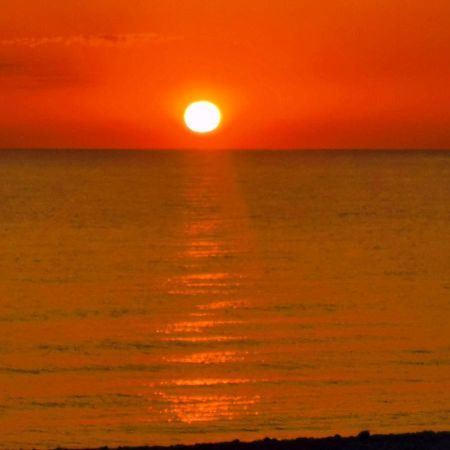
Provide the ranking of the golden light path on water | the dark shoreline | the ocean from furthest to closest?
the golden light path on water, the ocean, the dark shoreline

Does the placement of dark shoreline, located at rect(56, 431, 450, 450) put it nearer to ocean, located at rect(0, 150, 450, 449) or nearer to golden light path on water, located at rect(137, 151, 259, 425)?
ocean, located at rect(0, 150, 450, 449)

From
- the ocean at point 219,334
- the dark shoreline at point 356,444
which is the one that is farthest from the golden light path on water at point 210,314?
the dark shoreline at point 356,444

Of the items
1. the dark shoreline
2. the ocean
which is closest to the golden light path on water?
the ocean

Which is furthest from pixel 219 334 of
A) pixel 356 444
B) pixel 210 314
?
pixel 356 444

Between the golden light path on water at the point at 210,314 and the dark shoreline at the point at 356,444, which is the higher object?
the golden light path on water at the point at 210,314

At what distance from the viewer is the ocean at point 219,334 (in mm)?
17766

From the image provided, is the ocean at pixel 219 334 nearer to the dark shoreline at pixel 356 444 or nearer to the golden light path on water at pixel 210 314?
the golden light path on water at pixel 210 314

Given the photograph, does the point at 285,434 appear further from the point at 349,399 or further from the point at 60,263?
the point at 60,263

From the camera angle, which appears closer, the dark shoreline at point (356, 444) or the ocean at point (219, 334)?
the dark shoreline at point (356, 444)

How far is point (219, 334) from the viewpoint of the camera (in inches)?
984

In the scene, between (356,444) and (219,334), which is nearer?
(356,444)

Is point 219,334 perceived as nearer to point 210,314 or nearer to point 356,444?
point 210,314

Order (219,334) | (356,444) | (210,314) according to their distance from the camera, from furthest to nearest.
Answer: (210,314), (219,334), (356,444)

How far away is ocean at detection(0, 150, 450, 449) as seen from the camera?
58.3 ft
